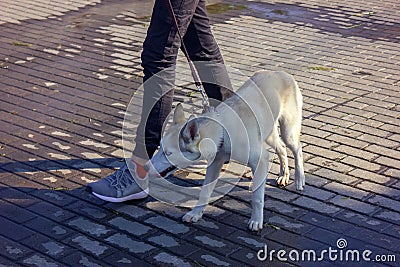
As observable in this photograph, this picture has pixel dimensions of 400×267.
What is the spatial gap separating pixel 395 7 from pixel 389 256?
7.05 m

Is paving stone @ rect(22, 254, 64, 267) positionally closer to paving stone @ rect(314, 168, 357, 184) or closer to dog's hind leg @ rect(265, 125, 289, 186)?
dog's hind leg @ rect(265, 125, 289, 186)

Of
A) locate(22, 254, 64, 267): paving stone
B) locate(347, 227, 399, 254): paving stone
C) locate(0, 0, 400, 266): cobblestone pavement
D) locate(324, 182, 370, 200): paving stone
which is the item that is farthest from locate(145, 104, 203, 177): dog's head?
locate(324, 182, 370, 200): paving stone

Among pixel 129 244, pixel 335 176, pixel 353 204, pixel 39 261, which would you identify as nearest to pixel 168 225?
pixel 129 244

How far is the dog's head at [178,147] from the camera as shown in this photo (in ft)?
14.4

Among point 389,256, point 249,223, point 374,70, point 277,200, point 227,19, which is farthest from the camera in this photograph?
point 227,19

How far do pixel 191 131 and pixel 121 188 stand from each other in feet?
3.20

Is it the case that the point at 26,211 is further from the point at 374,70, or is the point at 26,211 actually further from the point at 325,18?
the point at 325,18

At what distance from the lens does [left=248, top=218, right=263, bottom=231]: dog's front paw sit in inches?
185

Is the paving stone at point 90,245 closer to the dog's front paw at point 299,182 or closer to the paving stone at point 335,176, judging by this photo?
the dog's front paw at point 299,182

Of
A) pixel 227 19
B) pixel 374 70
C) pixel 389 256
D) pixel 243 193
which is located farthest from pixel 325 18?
pixel 389 256

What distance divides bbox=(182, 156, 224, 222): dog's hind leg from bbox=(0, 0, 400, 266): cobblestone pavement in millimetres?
67

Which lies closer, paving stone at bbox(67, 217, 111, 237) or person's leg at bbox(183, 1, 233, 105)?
Result: paving stone at bbox(67, 217, 111, 237)

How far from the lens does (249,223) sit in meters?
4.75

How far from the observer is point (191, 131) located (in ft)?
14.3
